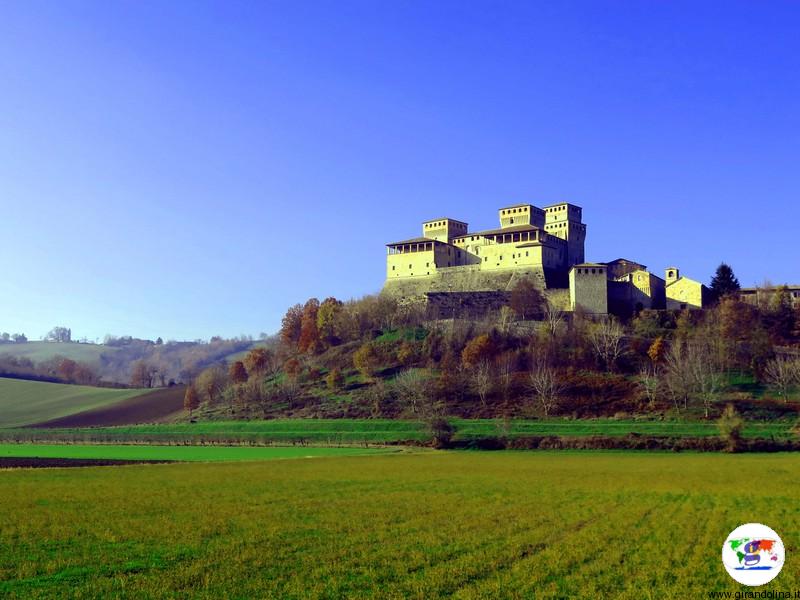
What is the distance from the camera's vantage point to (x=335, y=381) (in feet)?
298

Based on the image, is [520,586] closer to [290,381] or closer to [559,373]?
[559,373]

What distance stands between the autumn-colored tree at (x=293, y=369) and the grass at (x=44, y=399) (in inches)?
1046

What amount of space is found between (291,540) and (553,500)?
454 inches

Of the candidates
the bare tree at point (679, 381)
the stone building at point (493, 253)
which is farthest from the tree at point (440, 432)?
the stone building at point (493, 253)

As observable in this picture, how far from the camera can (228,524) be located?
23.0 m

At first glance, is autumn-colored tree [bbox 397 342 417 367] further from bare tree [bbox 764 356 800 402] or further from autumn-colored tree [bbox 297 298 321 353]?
bare tree [bbox 764 356 800 402]

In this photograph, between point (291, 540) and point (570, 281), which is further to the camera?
point (570, 281)

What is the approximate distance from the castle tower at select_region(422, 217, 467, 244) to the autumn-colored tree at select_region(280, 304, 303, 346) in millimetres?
22063

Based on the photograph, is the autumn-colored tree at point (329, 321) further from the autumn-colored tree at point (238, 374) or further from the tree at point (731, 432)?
the tree at point (731, 432)

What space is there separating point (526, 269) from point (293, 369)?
32503 millimetres

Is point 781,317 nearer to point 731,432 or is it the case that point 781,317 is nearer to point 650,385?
point 650,385

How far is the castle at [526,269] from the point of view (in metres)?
93.5

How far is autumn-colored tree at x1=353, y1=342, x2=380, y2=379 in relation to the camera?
302 ft

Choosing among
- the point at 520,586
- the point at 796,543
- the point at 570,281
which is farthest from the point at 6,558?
the point at 570,281
